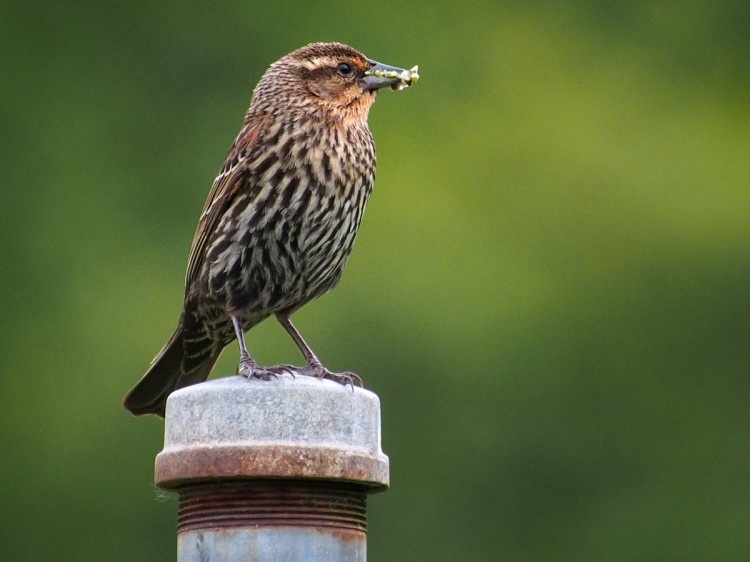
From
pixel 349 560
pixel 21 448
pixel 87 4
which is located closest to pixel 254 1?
pixel 87 4

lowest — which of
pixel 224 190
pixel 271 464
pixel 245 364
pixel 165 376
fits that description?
pixel 271 464

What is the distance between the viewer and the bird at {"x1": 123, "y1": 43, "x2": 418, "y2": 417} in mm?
6195

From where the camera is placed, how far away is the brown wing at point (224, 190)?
630 cm

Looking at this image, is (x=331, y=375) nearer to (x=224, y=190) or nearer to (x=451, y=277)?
(x=224, y=190)

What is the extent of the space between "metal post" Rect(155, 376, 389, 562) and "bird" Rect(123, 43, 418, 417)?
1443 mm

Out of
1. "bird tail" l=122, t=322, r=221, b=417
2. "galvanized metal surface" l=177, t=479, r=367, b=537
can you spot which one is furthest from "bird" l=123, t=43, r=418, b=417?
"galvanized metal surface" l=177, t=479, r=367, b=537

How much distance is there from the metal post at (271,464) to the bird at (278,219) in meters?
1.44

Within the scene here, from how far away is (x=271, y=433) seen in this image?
14.4 feet

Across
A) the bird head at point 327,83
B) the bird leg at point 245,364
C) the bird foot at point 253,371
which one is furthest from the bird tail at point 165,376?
the bird head at point 327,83

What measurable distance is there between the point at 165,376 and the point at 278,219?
63 centimetres

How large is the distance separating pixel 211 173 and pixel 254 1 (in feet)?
10.5

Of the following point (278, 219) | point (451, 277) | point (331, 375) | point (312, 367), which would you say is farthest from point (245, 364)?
point (451, 277)

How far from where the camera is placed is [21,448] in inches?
541

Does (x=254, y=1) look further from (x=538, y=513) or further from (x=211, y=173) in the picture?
(x=538, y=513)
